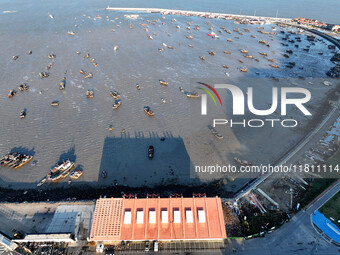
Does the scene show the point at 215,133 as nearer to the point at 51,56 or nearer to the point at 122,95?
the point at 122,95

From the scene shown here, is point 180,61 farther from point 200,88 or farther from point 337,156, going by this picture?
point 337,156

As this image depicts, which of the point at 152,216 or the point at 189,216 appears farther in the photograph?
the point at 189,216

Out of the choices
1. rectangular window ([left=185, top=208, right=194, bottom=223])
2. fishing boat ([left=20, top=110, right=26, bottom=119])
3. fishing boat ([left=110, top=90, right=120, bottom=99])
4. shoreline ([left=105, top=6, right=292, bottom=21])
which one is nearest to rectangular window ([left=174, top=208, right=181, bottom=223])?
rectangular window ([left=185, top=208, right=194, bottom=223])

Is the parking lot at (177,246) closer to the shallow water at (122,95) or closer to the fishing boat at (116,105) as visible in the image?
the shallow water at (122,95)

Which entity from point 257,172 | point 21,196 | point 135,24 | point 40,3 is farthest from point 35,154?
point 40,3

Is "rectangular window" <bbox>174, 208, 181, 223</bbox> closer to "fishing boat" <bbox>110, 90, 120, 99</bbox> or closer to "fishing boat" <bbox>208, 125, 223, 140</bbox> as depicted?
"fishing boat" <bbox>208, 125, 223, 140</bbox>

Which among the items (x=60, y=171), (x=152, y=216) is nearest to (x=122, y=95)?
(x=60, y=171)

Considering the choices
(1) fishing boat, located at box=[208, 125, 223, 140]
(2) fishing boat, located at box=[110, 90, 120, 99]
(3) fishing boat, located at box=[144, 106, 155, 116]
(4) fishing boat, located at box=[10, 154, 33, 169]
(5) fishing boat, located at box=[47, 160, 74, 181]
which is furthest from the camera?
(2) fishing boat, located at box=[110, 90, 120, 99]
